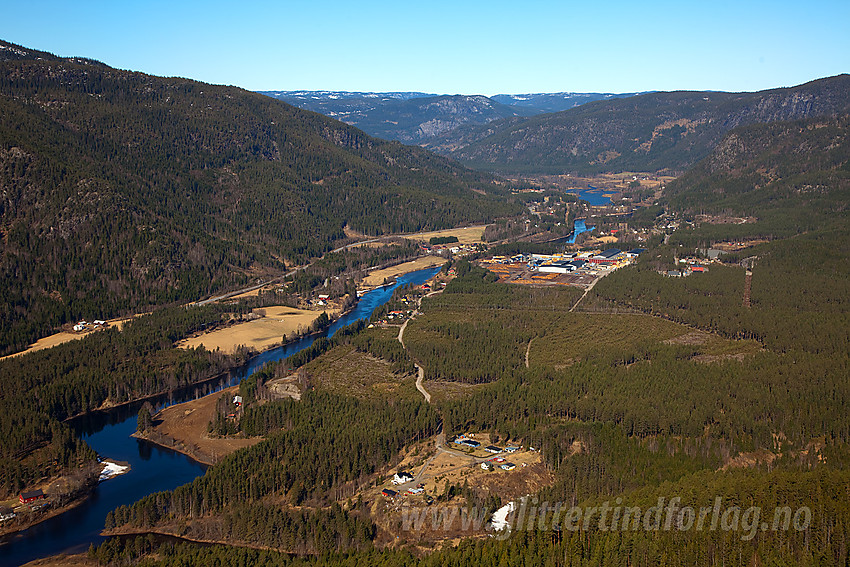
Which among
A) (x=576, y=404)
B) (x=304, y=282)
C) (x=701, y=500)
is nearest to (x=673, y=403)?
(x=576, y=404)

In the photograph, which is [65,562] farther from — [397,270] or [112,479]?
[397,270]

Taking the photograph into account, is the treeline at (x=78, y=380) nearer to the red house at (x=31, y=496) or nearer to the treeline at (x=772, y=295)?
the red house at (x=31, y=496)

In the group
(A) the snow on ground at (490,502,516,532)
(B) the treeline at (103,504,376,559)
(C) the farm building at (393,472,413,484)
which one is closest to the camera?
(B) the treeline at (103,504,376,559)

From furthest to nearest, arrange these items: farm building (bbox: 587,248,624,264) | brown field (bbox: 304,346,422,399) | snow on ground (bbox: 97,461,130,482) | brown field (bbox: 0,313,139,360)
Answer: farm building (bbox: 587,248,624,264), brown field (bbox: 0,313,139,360), brown field (bbox: 304,346,422,399), snow on ground (bbox: 97,461,130,482)

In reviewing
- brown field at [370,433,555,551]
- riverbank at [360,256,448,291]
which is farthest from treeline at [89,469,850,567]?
riverbank at [360,256,448,291]

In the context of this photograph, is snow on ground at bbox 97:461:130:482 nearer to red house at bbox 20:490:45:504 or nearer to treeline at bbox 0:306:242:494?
treeline at bbox 0:306:242:494

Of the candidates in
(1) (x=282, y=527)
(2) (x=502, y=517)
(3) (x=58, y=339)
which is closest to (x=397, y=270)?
(3) (x=58, y=339)
